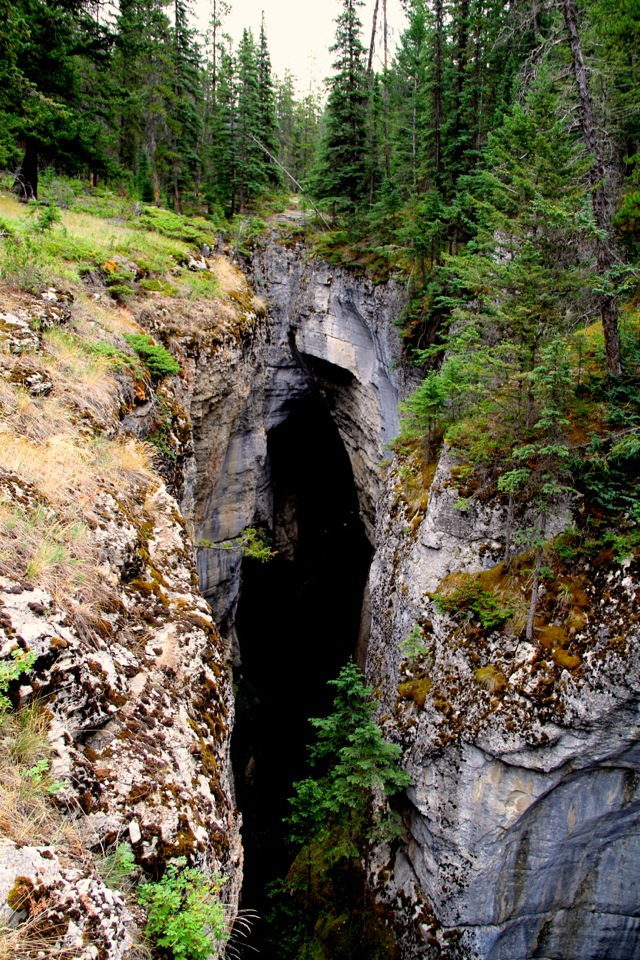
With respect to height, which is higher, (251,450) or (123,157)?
(123,157)

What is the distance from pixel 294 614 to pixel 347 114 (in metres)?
21.7

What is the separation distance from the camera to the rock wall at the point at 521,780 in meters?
7.66

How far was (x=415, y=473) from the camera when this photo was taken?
1290cm

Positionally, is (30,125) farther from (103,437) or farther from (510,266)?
(510,266)

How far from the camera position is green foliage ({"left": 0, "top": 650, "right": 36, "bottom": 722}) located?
102 inches

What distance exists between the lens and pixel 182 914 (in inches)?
107

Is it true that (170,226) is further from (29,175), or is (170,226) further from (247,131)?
(247,131)

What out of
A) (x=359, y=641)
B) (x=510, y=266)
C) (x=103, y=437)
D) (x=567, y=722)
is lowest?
(x=359, y=641)

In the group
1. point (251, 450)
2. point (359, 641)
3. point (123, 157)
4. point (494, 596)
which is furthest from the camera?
point (123, 157)

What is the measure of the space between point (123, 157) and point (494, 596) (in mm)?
29890

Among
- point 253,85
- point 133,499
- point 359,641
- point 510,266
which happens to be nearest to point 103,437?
→ point 133,499

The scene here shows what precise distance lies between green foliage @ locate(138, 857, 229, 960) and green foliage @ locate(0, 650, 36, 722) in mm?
1345

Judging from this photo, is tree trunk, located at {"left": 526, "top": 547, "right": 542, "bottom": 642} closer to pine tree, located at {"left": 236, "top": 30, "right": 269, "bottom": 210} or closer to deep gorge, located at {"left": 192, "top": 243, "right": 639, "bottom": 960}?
deep gorge, located at {"left": 192, "top": 243, "right": 639, "bottom": 960}

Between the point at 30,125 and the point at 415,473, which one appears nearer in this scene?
the point at 30,125
